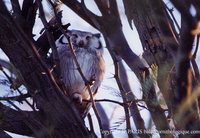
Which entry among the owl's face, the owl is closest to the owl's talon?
the owl

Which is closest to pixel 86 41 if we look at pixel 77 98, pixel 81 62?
pixel 81 62

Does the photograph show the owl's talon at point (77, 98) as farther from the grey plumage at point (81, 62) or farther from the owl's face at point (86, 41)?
the owl's face at point (86, 41)

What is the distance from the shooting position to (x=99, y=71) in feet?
9.57

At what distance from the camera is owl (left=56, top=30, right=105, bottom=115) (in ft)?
8.97

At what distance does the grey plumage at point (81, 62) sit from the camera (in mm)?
2738

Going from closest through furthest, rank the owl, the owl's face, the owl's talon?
the owl's talon → the owl → the owl's face

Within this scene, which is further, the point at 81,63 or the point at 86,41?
the point at 86,41

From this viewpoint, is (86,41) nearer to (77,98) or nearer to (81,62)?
(81,62)

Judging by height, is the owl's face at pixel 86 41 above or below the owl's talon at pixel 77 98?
above

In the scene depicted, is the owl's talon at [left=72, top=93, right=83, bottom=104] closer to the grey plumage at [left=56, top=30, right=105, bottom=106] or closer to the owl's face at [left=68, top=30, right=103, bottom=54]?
the grey plumage at [left=56, top=30, right=105, bottom=106]

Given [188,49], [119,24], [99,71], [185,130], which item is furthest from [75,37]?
[188,49]

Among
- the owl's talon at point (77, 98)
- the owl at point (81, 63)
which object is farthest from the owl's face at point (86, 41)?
the owl's talon at point (77, 98)

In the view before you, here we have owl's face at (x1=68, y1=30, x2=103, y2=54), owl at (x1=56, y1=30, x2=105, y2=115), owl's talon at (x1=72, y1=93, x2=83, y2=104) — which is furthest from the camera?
owl's face at (x1=68, y1=30, x2=103, y2=54)

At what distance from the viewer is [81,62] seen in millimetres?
2879
